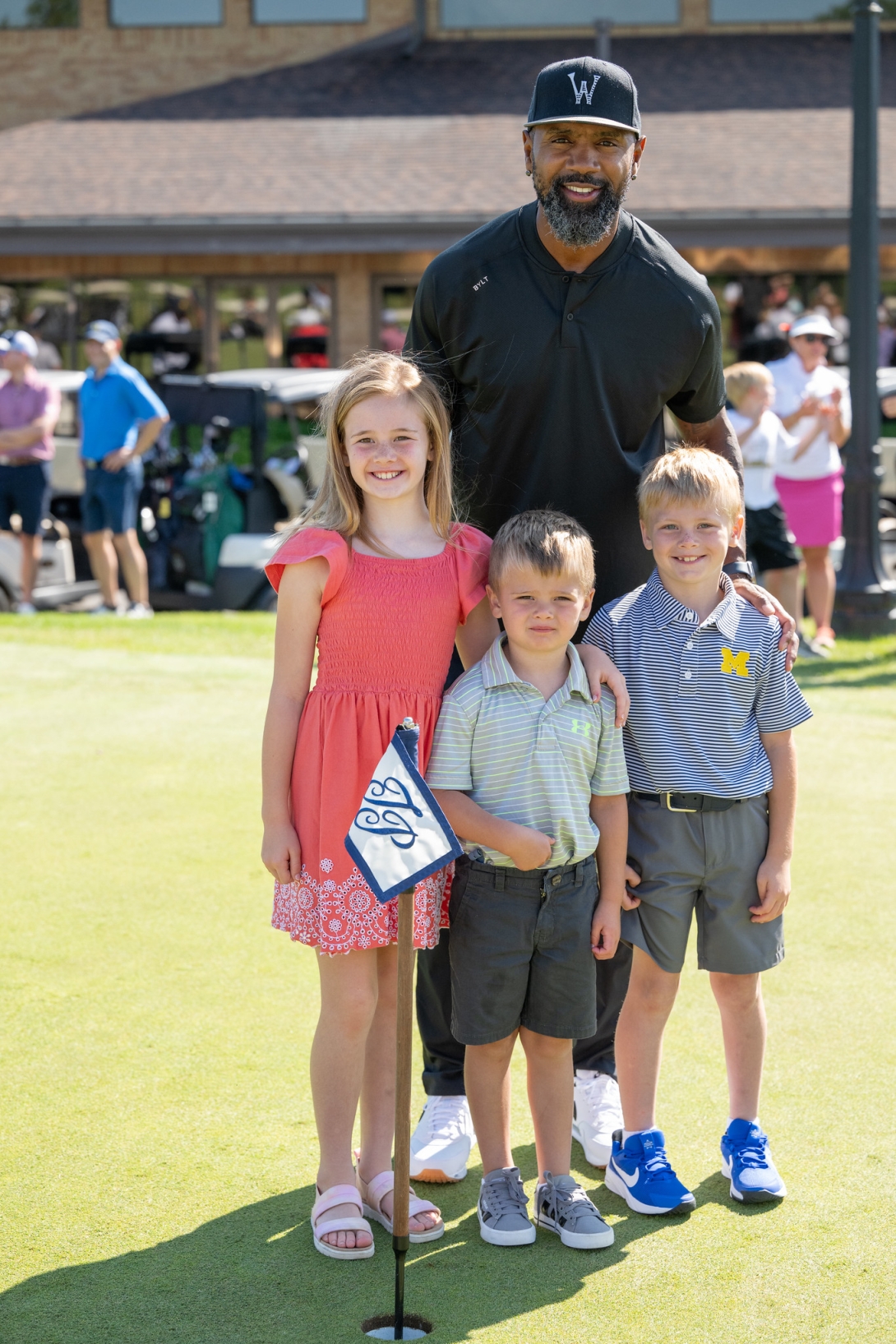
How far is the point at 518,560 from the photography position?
9.09 feet

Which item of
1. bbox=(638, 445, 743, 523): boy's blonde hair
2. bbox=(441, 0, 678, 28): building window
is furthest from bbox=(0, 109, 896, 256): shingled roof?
bbox=(638, 445, 743, 523): boy's blonde hair

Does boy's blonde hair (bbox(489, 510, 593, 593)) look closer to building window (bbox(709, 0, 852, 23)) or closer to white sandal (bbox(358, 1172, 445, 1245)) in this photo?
white sandal (bbox(358, 1172, 445, 1245))

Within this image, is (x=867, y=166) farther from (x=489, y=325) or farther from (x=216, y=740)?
(x=489, y=325)

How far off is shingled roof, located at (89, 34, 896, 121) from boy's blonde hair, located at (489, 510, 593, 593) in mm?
15686

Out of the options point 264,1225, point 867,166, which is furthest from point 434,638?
point 867,166

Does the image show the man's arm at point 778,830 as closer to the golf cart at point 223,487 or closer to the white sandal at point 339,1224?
the white sandal at point 339,1224

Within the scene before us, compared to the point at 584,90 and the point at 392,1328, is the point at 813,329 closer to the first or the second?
the point at 584,90

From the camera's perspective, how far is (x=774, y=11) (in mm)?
19469

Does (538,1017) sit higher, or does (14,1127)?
(538,1017)

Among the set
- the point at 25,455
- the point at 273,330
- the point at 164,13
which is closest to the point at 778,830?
the point at 25,455

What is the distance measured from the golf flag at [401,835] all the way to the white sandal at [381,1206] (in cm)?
67

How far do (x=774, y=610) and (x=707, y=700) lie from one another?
229 mm

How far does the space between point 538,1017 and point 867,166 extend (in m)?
8.34

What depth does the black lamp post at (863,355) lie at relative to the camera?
9.62 meters
